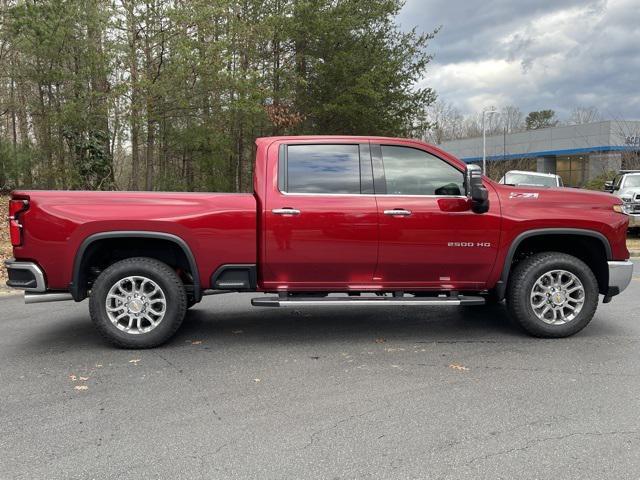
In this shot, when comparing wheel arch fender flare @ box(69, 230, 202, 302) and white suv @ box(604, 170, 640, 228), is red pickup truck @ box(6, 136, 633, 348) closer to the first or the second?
wheel arch fender flare @ box(69, 230, 202, 302)

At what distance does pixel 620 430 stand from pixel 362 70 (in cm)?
1979

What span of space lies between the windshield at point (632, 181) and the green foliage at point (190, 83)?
9421 mm

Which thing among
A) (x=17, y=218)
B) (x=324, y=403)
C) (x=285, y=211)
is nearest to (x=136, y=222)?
(x=17, y=218)

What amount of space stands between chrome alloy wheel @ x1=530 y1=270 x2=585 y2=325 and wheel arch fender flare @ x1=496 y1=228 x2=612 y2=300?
313 millimetres

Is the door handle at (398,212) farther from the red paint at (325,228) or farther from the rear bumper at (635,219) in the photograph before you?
the rear bumper at (635,219)

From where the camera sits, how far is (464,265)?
520cm

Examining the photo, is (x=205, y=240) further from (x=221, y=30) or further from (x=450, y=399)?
(x=221, y=30)

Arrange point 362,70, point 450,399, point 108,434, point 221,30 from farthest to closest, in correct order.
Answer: point 362,70 → point 221,30 → point 450,399 → point 108,434

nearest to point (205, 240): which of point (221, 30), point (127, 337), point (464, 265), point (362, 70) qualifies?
point (127, 337)

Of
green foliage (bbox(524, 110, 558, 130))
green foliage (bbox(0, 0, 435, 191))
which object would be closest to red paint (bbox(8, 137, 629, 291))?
green foliage (bbox(0, 0, 435, 191))

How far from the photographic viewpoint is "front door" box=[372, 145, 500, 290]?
508 centimetres

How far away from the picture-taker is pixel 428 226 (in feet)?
16.7

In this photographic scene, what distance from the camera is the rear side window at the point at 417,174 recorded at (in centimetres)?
518

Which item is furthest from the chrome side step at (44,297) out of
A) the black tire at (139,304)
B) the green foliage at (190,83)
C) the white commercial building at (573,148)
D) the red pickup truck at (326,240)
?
the white commercial building at (573,148)
